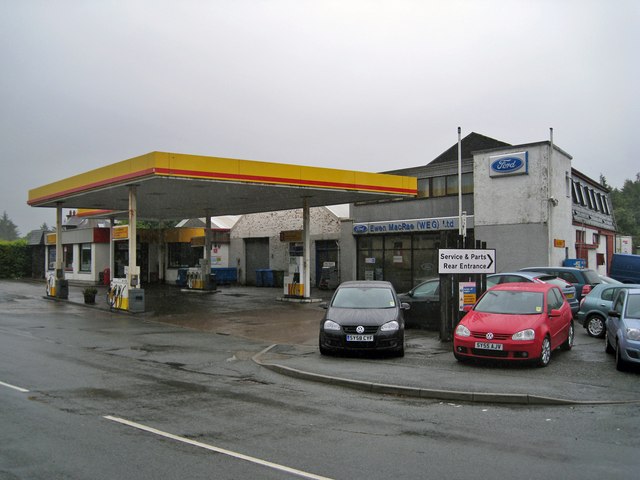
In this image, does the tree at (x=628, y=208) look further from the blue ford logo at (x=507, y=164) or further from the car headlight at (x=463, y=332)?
the car headlight at (x=463, y=332)

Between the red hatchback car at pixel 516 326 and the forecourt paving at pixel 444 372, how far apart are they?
314mm

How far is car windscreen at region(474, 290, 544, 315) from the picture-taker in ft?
36.7

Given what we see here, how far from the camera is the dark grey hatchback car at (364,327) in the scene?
11422 millimetres

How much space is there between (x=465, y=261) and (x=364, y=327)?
3508 mm

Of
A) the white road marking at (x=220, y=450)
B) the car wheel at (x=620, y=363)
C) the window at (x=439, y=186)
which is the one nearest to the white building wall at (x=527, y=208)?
the window at (x=439, y=186)

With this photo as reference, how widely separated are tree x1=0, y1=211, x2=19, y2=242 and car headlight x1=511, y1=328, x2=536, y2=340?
629 feet

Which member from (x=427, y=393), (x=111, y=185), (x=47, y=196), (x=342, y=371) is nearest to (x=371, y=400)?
(x=427, y=393)

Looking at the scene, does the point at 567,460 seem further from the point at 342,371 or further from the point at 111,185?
the point at 111,185

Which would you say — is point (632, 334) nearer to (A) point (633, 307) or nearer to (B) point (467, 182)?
(A) point (633, 307)

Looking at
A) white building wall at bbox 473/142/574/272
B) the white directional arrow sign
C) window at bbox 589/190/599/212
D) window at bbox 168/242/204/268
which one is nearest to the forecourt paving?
the white directional arrow sign

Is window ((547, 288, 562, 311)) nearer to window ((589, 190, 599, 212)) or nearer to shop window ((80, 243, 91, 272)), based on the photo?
window ((589, 190, 599, 212))

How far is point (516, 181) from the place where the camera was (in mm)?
25609

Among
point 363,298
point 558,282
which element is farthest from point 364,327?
point 558,282

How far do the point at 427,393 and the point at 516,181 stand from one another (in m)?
19.3
